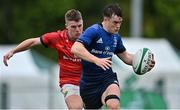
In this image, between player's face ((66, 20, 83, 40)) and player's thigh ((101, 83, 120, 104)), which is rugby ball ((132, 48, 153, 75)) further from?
player's face ((66, 20, 83, 40))

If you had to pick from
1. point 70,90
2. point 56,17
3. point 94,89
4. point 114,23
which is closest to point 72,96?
point 70,90

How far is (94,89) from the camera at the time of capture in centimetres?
1416

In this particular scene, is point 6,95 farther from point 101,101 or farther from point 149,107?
point 101,101

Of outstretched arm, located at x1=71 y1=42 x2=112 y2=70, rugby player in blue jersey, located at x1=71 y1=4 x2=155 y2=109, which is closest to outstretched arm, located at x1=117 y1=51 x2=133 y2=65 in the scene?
rugby player in blue jersey, located at x1=71 y1=4 x2=155 y2=109

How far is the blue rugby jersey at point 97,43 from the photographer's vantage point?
44.8ft

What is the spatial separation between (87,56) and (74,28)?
4.32ft

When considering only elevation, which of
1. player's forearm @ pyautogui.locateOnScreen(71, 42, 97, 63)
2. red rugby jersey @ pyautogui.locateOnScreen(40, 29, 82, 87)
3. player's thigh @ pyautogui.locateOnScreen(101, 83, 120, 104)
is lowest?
player's thigh @ pyautogui.locateOnScreen(101, 83, 120, 104)

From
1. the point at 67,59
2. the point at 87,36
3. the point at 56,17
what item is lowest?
the point at 56,17

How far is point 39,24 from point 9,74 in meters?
10.2

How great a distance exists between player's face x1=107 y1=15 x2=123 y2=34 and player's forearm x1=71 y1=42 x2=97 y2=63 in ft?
1.83

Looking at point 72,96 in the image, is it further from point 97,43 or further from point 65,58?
point 97,43

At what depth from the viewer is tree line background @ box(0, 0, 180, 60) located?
38.1 m

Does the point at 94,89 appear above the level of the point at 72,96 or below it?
above

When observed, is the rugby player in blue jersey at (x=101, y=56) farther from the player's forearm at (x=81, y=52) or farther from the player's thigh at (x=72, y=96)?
the player's thigh at (x=72, y=96)
